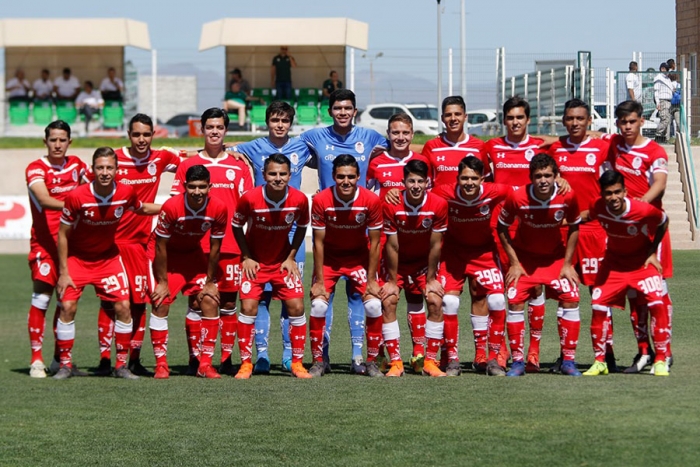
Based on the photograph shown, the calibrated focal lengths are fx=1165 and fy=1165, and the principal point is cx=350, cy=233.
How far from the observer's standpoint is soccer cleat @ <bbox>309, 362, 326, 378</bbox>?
9.68 meters

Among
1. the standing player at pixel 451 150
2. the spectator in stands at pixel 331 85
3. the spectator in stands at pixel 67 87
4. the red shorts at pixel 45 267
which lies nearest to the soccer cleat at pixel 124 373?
the red shorts at pixel 45 267

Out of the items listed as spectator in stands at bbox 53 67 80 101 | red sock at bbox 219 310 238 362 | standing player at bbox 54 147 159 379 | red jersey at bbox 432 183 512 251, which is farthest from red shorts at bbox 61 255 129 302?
spectator in stands at bbox 53 67 80 101

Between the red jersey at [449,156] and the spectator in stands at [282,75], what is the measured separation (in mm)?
22217

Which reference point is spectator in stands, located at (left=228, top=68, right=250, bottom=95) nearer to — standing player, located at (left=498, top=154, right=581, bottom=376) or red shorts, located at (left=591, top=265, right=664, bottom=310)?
standing player, located at (left=498, top=154, right=581, bottom=376)

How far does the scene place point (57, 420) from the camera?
8.35m

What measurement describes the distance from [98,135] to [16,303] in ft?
41.3

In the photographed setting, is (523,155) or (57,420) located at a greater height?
(523,155)

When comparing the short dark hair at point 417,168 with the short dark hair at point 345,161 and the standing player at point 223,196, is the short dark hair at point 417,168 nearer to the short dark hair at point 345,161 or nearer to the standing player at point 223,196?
the short dark hair at point 345,161

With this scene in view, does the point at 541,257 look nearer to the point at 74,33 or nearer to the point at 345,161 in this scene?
the point at 345,161

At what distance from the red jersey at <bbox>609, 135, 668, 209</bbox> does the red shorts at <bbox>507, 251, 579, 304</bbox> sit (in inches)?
34.2

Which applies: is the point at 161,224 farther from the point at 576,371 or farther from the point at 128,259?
the point at 576,371

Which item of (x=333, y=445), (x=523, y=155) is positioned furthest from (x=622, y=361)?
(x=333, y=445)

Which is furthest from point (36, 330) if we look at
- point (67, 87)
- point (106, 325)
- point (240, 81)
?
point (67, 87)

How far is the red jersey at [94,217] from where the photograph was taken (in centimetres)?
991
